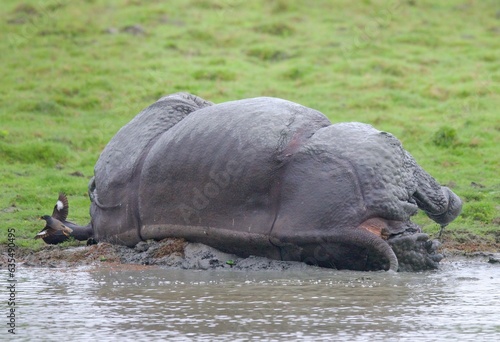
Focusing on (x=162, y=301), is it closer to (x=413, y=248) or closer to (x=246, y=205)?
(x=246, y=205)

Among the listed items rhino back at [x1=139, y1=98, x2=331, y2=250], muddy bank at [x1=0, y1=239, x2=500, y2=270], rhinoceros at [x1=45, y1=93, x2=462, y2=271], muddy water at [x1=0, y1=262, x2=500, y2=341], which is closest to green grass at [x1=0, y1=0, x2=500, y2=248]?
muddy bank at [x1=0, y1=239, x2=500, y2=270]

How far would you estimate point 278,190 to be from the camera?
7.86 m

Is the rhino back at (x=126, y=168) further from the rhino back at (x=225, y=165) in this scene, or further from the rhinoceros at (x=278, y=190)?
the rhino back at (x=225, y=165)

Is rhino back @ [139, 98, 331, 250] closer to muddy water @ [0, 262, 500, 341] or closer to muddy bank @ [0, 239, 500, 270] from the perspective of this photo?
muddy bank @ [0, 239, 500, 270]

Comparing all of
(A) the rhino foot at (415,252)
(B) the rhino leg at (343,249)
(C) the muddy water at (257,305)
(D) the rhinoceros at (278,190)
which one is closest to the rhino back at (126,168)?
(D) the rhinoceros at (278,190)

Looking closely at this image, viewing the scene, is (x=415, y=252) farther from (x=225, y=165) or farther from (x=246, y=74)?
(x=246, y=74)

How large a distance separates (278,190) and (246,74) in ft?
31.5

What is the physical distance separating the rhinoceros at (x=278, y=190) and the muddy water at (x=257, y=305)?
264mm

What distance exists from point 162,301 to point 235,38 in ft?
43.3

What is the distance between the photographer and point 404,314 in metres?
6.25

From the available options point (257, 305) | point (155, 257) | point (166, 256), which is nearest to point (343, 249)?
point (257, 305)

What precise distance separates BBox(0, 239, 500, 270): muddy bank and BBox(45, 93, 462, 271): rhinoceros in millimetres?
82

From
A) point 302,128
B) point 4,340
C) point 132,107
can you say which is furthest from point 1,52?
point 4,340

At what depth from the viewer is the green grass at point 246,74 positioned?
12.9 meters
